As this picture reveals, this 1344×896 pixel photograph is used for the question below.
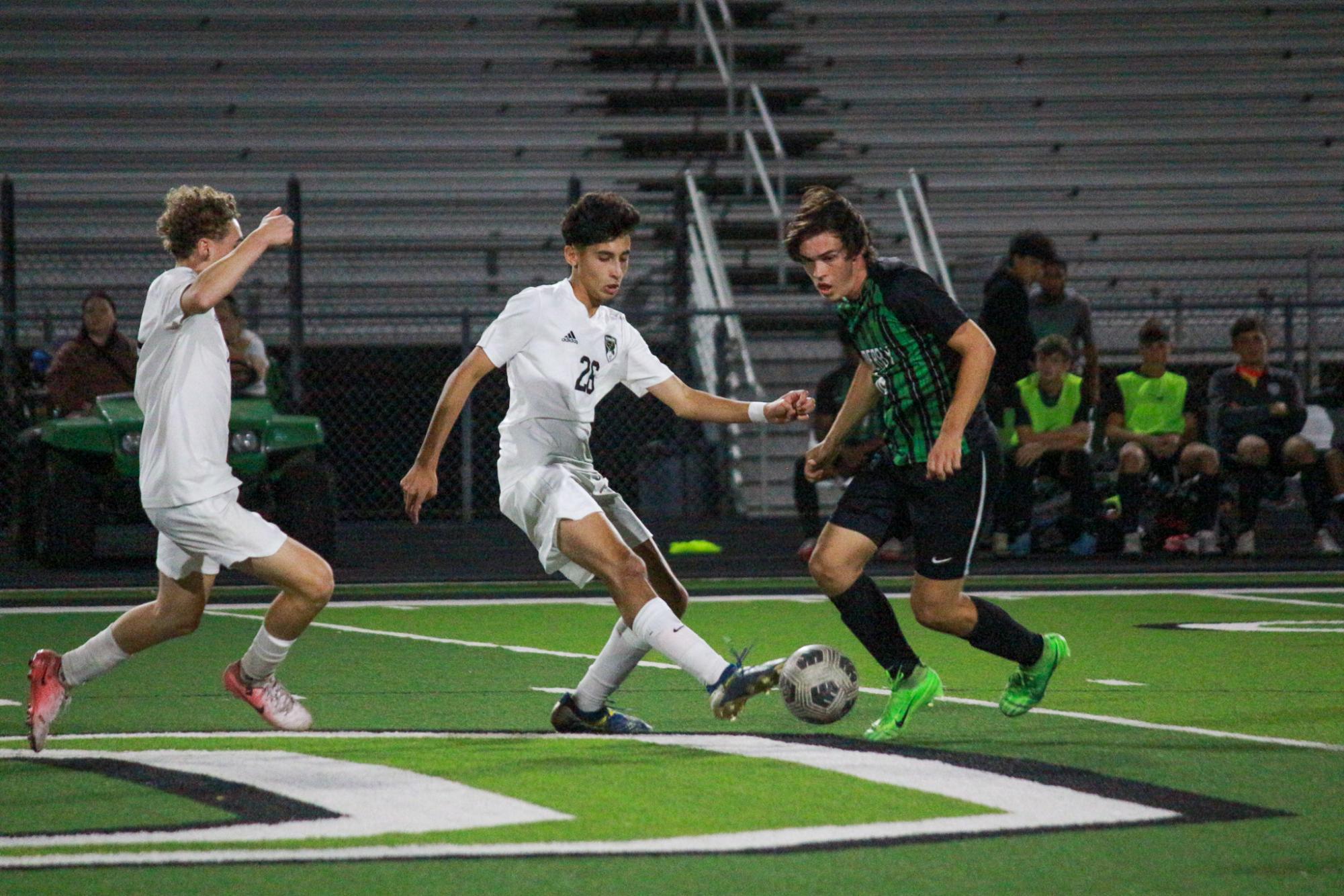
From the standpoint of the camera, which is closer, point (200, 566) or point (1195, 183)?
point (200, 566)

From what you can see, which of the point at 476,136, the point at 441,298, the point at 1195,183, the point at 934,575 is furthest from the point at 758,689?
the point at 1195,183

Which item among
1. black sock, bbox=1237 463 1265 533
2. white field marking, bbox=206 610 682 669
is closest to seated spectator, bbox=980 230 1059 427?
black sock, bbox=1237 463 1265 533

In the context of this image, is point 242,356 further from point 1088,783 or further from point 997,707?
point 1088,783

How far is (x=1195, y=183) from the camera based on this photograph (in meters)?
22.0

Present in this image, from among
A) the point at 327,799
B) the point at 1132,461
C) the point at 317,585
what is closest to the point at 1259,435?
the point at 1132,461

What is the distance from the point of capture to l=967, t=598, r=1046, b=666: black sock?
6238 millimetres

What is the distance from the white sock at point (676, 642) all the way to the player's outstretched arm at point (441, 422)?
827 mm

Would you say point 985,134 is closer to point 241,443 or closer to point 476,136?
point 476,136

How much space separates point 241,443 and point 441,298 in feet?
22.5

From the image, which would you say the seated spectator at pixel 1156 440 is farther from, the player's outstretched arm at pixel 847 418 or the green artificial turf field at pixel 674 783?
the player's outstretched arm at pixel 847 418

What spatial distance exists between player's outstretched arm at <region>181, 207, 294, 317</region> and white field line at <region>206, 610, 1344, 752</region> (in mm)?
2911

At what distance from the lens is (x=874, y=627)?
6211 mm

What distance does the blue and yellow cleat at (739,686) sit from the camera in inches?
219

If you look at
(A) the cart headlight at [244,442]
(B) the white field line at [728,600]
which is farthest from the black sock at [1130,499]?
(A) the cart headlight at [244,442]
